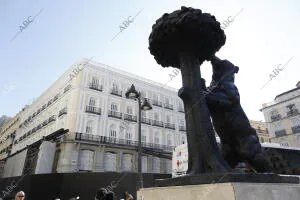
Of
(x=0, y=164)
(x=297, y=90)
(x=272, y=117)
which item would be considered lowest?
(x=0, y=164)

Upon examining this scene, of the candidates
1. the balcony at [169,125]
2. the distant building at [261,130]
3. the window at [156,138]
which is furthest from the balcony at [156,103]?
the distant building at [261,130]

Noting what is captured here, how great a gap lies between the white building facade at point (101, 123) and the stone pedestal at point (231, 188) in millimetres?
19906

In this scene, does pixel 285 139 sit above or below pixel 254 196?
above

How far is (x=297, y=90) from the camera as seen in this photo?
31281 mm

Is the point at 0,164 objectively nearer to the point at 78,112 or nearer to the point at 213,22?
the point at 78,112

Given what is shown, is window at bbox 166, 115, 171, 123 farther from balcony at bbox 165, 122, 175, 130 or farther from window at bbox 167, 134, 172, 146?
window at bbox 167, 134, 172, 146

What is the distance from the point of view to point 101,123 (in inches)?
934

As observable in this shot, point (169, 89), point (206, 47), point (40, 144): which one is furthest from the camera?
point (169, 89)

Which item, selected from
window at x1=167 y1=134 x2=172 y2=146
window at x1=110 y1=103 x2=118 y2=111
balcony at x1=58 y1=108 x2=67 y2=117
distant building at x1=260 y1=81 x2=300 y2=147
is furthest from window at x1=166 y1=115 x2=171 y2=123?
distant building at x1=260 y1=81 x2=300 y2=147

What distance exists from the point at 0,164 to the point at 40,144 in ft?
69.4

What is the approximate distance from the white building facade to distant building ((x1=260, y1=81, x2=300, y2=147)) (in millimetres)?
14106

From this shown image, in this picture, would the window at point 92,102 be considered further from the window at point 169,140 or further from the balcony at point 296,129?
the balcony at point 296,129

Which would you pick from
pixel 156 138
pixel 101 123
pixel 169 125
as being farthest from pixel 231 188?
pixel 169 125

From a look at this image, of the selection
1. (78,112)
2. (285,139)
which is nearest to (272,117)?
(285,139)
